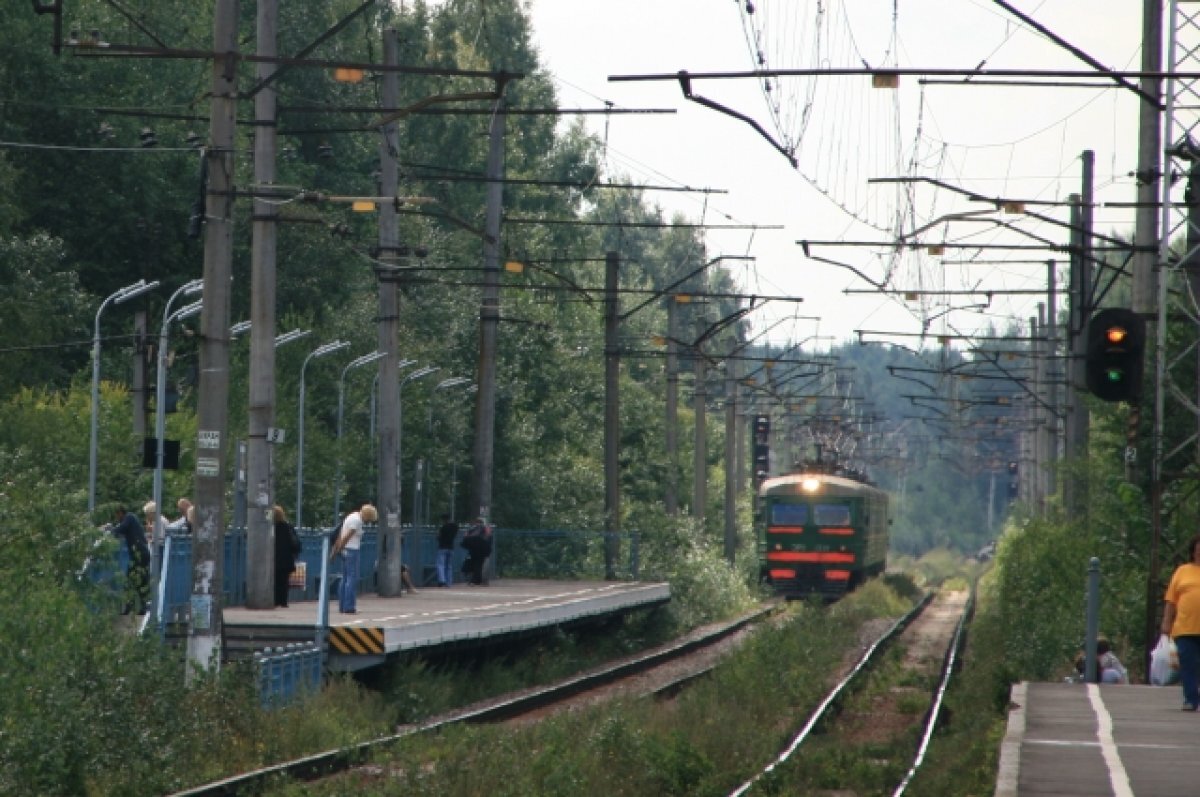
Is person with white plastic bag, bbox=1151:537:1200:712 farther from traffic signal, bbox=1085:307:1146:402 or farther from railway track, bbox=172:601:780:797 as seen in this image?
railway track, bbox=172:601:780:797

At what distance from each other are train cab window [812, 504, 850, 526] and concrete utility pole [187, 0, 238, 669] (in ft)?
110

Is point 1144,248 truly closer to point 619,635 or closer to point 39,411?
point 619,635

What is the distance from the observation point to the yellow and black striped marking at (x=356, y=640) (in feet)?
78.4

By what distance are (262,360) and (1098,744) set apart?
49.8 feet

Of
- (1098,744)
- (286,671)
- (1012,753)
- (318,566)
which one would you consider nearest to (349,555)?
(318,566)

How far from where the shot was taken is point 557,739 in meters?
19.1

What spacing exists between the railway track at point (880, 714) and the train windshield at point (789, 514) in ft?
17.7

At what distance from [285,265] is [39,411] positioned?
70.8ft

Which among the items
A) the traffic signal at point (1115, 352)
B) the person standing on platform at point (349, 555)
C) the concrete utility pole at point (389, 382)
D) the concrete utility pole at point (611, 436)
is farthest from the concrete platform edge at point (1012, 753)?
the concrete utility pole at point (611, 436)

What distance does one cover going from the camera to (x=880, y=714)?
2788 cm

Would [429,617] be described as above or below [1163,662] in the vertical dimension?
below

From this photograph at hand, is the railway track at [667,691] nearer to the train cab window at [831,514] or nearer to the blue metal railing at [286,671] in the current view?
the blue metal railing at [286,671]

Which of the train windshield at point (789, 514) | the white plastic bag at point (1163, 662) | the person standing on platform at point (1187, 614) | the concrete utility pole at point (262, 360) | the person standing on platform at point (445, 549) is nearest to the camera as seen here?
the person standing on platform at point (1187, 614)

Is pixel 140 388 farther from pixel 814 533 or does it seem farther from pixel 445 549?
pixel 814 533
